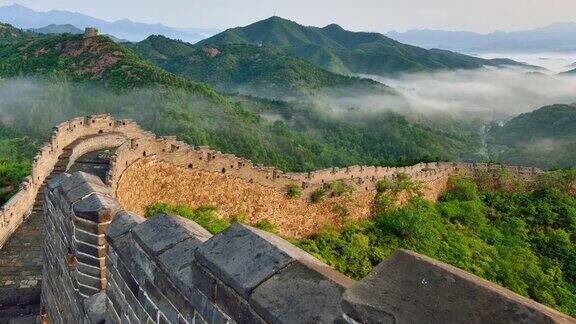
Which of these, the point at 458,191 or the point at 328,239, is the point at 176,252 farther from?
the point at 458,191

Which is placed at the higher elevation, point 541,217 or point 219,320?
point 219,320

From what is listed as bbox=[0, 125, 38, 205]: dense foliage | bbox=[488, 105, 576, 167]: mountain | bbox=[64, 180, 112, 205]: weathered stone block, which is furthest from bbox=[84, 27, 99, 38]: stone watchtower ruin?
bbox=[488, 105, 576, 167]: mountain

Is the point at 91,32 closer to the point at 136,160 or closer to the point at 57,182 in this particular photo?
the point at 136,160

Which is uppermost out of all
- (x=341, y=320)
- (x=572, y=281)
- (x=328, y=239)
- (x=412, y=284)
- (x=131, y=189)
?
(x=412, y=284)

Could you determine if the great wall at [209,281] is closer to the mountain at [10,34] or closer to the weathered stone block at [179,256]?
the weathered stone block at [179,256]

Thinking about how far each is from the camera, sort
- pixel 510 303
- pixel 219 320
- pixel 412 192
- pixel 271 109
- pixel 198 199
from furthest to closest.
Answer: pixel 271 109
pixel 412 192
pixel 198 199
pixel 219 320
pixel 510 303

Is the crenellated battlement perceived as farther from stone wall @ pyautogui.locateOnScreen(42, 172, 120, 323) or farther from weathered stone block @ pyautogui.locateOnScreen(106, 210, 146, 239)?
weathered stone block @ pyautogui.locateOnScreen(106, 210, 146, 239)

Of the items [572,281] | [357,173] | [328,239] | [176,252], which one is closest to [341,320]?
[176,252]
